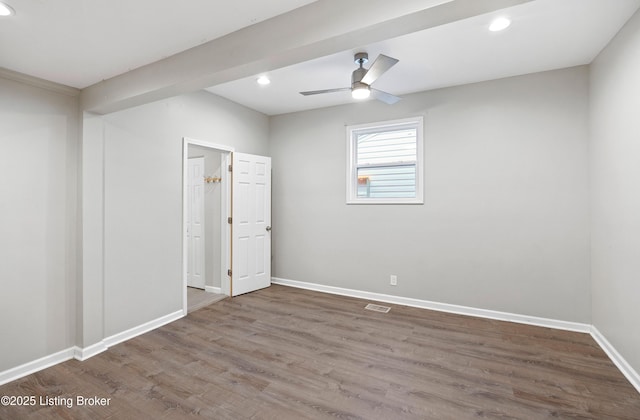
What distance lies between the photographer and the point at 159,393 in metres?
2.22

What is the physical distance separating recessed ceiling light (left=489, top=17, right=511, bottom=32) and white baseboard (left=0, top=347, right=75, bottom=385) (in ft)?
14.8

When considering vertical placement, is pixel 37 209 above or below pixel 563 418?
above

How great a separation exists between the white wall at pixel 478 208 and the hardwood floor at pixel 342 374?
0.50 m

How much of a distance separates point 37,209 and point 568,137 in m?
5.08

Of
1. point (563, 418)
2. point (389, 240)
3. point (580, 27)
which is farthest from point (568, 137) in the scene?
point (563, 418)

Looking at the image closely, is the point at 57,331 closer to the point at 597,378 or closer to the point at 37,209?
the point at 37,209

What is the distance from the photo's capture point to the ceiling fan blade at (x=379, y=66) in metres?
2.54

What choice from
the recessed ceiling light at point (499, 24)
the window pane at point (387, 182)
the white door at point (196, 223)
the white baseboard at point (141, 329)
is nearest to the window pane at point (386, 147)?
the window pane at point (387, 182)

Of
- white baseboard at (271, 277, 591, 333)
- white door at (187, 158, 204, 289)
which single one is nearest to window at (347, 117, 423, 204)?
white baseboard at (271, 277, 591, 333)

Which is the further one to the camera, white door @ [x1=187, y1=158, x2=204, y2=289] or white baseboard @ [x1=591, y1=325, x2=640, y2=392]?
white door @ [x1=187, y1=158, x2=204, y2=289]

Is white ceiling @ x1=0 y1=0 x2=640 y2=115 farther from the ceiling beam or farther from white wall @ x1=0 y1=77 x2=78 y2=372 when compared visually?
white wall @ x1=0 y1=77 x2=78 y2=372

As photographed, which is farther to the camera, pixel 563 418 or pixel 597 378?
pixel 597 378

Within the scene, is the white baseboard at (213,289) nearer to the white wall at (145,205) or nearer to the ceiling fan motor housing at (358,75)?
the white wall at (145,205)

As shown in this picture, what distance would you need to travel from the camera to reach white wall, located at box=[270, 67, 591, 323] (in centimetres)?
325
